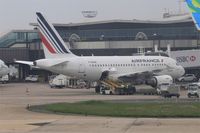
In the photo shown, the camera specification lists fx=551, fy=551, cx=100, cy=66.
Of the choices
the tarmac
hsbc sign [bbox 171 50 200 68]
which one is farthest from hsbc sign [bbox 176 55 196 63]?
the tarmac

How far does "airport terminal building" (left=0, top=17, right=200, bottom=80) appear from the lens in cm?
13938

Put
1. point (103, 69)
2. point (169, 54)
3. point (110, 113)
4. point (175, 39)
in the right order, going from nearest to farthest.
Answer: point (110, 113)
point (103, 69)
point (169, 54)
point (175, 39)

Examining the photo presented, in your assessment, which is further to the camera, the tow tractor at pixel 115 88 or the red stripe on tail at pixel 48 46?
the red stripe on tail at pixel 48 46

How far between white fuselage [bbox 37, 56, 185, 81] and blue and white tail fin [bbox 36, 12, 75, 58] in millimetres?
1562

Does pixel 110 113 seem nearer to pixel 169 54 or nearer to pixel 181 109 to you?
pixel 181 109

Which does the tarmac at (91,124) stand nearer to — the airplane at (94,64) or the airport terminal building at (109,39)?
the airplane at (94,64)

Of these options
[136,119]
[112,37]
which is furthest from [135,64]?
[112,37]

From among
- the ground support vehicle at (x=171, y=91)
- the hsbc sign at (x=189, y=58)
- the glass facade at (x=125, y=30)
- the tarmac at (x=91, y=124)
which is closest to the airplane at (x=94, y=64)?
the ground support vehicle at (x=171, y=91)

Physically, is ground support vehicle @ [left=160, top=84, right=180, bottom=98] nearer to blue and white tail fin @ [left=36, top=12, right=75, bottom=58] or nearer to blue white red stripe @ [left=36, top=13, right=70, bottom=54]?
blue and white tail fin @ [left=36, top=12, right=75, bottom=58]

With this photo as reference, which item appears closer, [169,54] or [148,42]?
[169,54]

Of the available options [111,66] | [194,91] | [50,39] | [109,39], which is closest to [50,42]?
[50,39]

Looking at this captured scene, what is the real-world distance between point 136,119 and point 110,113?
3648mm

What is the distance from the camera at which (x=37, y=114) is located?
122 ft

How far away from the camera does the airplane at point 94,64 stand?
234ft
